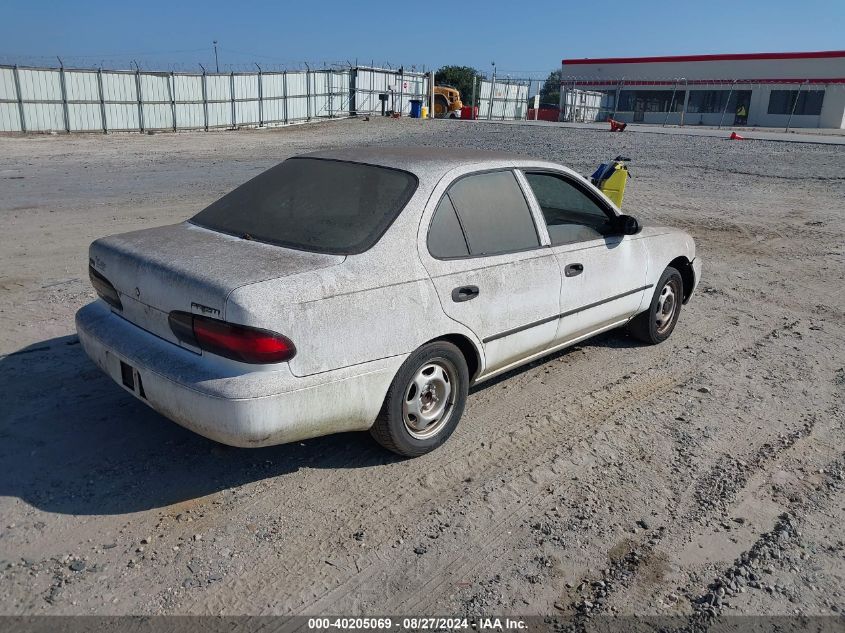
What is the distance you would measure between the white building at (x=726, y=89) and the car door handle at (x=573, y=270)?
4442 cm

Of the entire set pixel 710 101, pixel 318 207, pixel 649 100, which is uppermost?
pixel 710 101

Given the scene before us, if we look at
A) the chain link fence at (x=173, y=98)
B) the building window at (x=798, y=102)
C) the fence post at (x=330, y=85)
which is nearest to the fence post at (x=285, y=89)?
the chain link fence at (x=173, y=98)

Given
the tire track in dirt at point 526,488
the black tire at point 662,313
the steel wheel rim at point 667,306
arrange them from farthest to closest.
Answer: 1. the steel wheel rim at point 667,306
2. the black tire at point 662,313
3. the tire track in dirt at point 526,488

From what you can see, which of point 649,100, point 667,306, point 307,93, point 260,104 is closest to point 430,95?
point 307,93

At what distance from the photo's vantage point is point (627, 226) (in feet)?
16.5

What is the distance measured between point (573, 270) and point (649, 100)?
5468 centimetres

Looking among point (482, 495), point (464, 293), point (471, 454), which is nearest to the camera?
point (482, 495)

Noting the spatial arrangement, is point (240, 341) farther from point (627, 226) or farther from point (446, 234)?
point (627, 226)

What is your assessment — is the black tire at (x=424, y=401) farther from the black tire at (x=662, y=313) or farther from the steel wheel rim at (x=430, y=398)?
the black tire at (x=662, y=313)

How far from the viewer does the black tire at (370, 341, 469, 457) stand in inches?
144

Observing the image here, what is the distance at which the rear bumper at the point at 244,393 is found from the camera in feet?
10.2

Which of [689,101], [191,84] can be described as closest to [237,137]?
[191,84]

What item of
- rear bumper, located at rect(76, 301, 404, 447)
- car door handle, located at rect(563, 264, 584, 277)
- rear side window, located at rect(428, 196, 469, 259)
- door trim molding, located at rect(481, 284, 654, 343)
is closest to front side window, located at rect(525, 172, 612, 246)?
car door handle, located at rect(563, 264, 584, 277)

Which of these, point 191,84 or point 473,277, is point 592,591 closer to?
point 473,277
